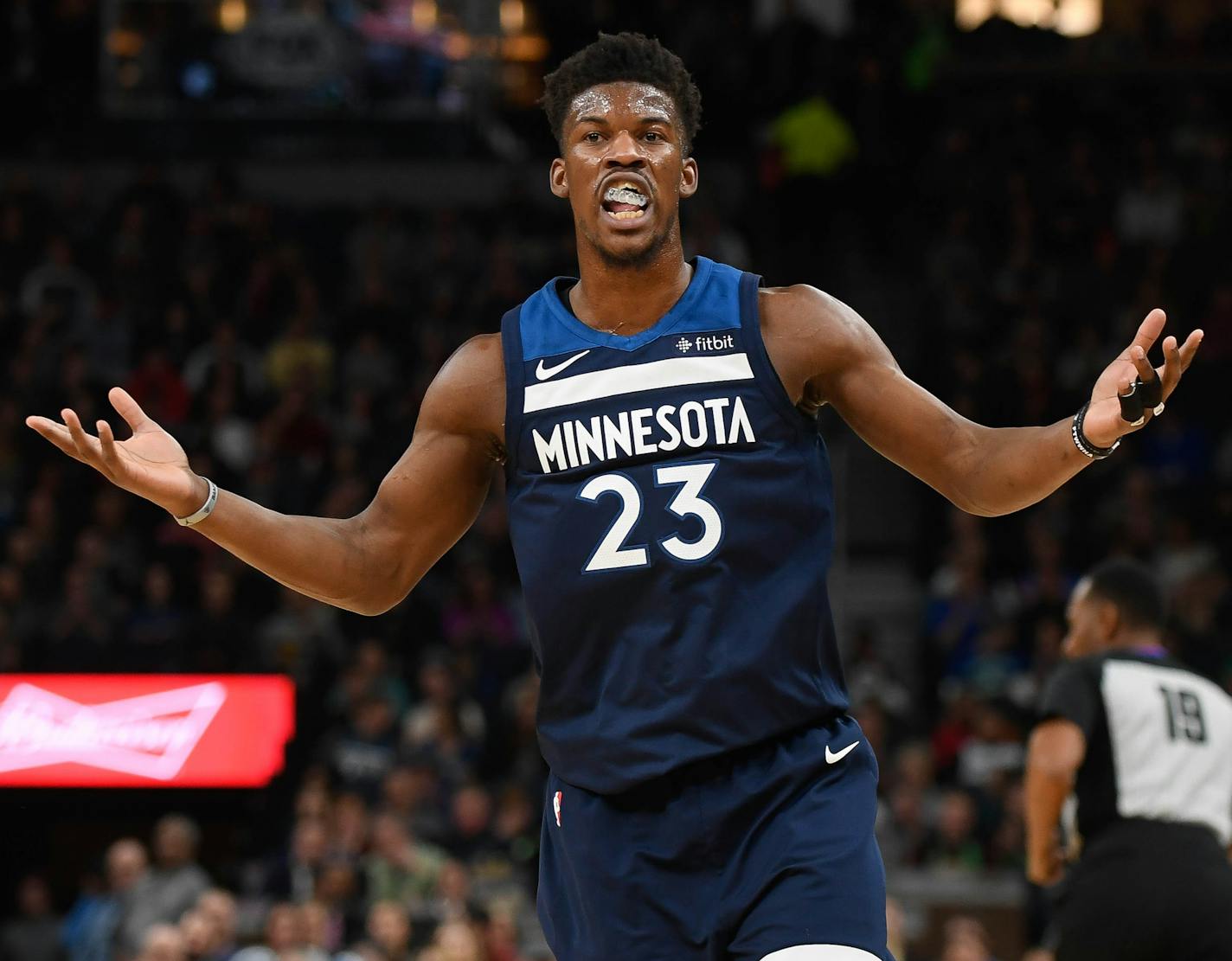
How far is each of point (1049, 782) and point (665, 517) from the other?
2467 mm

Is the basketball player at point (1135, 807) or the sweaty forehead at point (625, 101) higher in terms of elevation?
the sweaty forehead at point (625, 101)

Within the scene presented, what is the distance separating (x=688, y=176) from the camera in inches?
170

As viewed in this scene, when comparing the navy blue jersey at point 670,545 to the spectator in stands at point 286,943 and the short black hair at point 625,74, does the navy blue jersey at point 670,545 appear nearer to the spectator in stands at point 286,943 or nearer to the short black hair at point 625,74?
the short black hair at point 625,74

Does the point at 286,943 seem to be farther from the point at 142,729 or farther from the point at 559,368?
the point at 559,368

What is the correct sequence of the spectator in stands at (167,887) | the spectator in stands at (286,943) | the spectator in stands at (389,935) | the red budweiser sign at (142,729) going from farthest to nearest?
the red budweiser sign at (142,729)
the spectator in stands at (167,887)
the spectator in stands at (389,935)
the spectator in stands at (286,943)

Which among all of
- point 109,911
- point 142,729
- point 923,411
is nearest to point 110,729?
point 142,729

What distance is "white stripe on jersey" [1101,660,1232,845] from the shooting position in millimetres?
5902

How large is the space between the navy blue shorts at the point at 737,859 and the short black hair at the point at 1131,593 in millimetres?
2465

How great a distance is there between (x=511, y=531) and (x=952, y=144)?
13.1 meters

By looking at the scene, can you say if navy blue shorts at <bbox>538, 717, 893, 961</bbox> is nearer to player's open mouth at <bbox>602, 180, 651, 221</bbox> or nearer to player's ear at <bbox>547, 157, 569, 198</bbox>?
player's open mouth at <bbox>602, 180, 651, 221</bbox>

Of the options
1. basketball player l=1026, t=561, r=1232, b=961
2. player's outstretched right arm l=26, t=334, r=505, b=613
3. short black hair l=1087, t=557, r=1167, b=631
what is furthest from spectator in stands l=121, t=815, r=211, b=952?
player's outstretched right arm l=26, t=334, r=505, b=613

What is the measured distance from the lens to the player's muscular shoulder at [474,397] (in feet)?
14.0

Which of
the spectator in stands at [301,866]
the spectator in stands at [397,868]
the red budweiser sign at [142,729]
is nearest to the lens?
the spectator in stands at [397,868]

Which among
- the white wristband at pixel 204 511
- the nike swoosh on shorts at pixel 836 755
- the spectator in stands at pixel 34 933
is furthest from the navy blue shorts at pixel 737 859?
the spectator in stands at pixel 34 933
